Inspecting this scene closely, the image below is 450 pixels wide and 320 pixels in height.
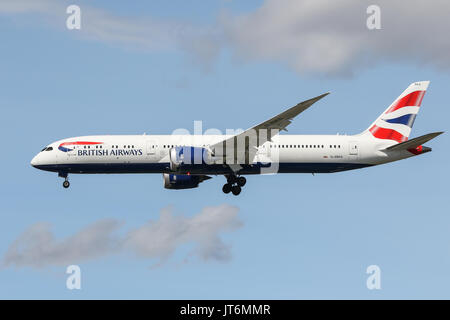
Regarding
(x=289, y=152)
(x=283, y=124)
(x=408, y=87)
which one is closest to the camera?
(x=283, y=124)

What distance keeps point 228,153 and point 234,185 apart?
12.3 feet

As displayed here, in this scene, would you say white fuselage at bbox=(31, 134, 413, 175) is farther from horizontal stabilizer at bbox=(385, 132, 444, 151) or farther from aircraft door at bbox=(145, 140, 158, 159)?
horizontal stabilizer at bbox=(385, 132, 444, 151)

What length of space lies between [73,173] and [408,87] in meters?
25.6

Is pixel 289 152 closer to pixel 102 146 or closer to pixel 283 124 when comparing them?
pixel 283 124

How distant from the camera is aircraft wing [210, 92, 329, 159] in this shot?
51.6 m

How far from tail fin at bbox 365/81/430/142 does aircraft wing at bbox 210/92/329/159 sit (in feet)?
30.5

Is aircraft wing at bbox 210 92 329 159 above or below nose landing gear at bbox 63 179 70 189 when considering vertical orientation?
above

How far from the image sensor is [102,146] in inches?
2249

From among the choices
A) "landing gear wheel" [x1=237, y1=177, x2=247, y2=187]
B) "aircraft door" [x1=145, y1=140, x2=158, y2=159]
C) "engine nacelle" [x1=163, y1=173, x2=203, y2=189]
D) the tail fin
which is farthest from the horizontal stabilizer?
"aircraft door" [x1=145, y1=140, x2=158, y2=159]

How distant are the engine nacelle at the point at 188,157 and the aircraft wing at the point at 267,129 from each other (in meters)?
0.88

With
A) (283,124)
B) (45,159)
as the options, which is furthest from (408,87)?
(45,159)

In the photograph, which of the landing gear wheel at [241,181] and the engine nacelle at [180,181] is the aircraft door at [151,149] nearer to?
the engine nacelle at [180,181]

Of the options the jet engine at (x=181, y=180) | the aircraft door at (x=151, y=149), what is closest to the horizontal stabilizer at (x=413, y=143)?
the jet engine at (x=181, y=180)

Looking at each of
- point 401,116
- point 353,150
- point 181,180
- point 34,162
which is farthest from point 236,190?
point 34,162
